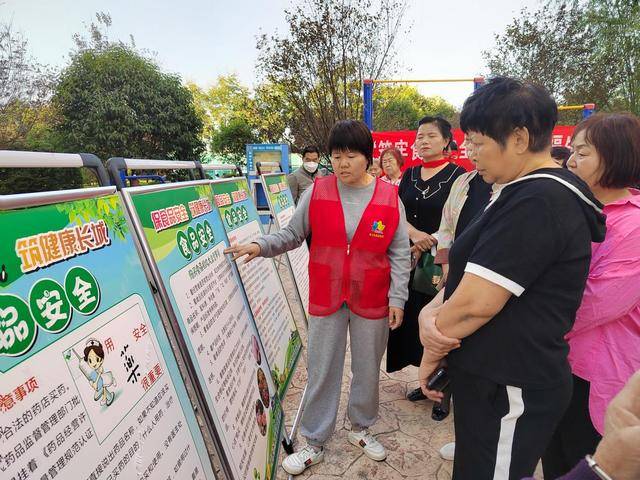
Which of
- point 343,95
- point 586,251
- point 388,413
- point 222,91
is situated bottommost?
point 388,413

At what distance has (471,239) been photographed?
114 cm

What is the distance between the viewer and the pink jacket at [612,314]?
4.22 feet

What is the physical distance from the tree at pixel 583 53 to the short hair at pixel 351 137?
12677 millimetres

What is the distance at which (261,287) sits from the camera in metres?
2.23

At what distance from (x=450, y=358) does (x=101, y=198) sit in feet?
3.90

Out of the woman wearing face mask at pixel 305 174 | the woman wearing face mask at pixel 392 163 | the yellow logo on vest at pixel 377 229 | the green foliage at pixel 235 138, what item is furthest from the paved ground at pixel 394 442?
the green foliage at pixel 235 138

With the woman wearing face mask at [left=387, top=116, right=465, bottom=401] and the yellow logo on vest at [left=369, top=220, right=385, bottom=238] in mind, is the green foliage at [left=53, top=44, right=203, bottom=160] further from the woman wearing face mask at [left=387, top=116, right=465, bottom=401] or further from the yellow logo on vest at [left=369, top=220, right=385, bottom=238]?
the yellow logo on vest at [left=369, top=220, right=385, bottom=238]

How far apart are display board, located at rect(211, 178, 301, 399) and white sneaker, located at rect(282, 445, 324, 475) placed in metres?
0.33

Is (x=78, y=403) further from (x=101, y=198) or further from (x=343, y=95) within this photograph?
(x=343, y=95)

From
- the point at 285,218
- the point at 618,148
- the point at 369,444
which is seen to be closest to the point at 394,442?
the point at 369,444

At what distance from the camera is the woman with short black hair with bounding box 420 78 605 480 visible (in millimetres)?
1001

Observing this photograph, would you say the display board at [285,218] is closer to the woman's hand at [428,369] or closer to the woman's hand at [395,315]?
the woman's hand at [395,315]

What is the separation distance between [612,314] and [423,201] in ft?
4.62

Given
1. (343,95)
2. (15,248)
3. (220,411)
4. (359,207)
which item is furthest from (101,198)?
(343,95)
